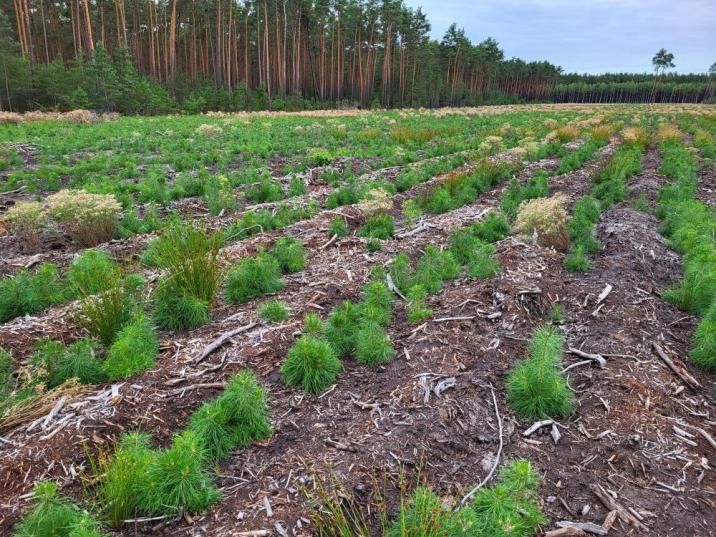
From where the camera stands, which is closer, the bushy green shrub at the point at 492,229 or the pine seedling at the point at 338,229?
the bushy green shrub at the point at 492,229

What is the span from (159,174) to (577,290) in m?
9.98

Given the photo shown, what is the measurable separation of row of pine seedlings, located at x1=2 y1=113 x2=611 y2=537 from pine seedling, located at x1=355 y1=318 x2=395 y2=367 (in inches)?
0.4

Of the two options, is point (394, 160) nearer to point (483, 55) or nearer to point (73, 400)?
point (73, 400)

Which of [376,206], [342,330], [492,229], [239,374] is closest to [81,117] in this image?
[376,206]

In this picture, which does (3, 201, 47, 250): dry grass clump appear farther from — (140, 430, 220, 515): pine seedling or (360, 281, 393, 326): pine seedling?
(140, 430, 220, 515): pine seedling

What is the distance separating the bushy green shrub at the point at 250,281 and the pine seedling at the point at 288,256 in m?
0.46

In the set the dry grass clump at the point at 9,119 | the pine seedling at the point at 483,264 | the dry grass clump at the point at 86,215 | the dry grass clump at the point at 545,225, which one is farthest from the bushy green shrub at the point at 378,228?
the dry grass clump at the point at 9,119

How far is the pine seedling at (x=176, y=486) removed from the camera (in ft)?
8.93

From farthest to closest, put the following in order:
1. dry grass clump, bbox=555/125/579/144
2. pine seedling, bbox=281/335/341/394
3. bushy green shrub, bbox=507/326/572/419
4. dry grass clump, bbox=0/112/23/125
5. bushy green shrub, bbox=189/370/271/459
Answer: dry grass clump, bbox=0/112/23/125, dry grass clump, bbox=555/125/579/144, pine seedling, bbox=281/335/341/394, bushy green shrub, bbox=507/326/572/419, bushy green shrub, bbox=189/370/271/459

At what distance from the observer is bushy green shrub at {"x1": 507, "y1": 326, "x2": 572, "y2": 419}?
11.9ft

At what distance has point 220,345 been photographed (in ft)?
14.5

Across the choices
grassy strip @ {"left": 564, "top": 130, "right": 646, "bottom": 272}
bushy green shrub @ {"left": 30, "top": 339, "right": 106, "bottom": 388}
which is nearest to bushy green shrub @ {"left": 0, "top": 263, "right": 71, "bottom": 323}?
bushy green shrub @ {"left": 30, "top": 339, "right": 106, "bottom": 388}

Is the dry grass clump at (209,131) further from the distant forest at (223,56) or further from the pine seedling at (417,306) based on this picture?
the pine seedling at (417,306)

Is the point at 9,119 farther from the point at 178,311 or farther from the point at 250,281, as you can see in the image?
the point at 178,311
